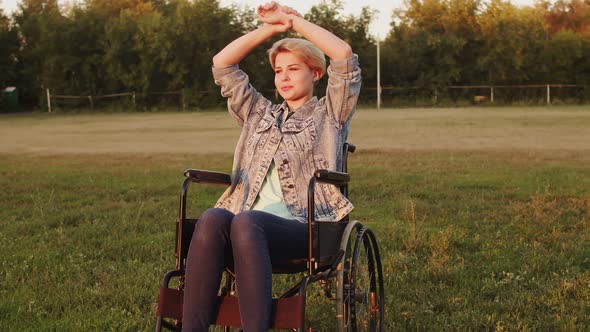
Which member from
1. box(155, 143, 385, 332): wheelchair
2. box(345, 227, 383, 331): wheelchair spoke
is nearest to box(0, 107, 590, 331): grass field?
box(345, 227, 383, 331): wheelchair spoke

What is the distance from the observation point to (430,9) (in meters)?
48.5

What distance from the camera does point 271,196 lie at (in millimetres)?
3098

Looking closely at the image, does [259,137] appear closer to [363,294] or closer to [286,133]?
[286,133]

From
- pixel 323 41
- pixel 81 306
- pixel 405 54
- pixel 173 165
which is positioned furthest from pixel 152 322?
pixel 405 54

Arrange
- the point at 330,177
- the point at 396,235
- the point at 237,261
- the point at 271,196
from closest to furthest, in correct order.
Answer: the point at 237,261 < the point at 330,177 < the point at 271,196 < the point at 396,235

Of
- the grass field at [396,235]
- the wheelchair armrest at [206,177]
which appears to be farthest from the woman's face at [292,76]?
the grass field at [396,235]

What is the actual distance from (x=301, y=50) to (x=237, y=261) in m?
1.01

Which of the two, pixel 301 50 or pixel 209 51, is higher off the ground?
pixel 209 51

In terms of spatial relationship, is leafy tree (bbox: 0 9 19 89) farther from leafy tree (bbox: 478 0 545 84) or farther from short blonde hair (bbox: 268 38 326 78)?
Result: short blonde hair (bbox: 268 38 326 78)

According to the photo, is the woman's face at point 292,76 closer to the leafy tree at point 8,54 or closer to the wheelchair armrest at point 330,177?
the wheelchair armrest at point 330,177

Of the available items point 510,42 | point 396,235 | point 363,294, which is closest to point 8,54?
point 510,42

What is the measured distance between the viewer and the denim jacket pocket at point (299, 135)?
10.3 feet

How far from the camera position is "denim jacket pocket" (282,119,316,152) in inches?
124

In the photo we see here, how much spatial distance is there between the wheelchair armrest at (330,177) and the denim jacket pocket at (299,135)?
313 mm
